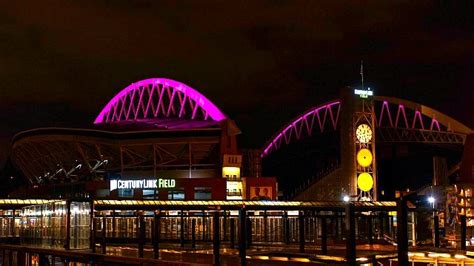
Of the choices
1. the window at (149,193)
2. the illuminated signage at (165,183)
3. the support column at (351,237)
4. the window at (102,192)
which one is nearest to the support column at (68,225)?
the support column at (351,237)

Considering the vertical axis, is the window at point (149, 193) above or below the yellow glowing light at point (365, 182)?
below

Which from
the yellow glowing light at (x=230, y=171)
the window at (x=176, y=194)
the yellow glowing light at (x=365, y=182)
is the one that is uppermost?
the yellow glowing light at (x=230, y=171)

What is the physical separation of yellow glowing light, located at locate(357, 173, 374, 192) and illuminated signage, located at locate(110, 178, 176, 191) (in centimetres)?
2701

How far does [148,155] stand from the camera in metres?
108

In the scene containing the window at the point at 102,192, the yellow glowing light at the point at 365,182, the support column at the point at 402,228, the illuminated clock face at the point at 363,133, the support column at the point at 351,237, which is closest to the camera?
the support column at the point at 402,228

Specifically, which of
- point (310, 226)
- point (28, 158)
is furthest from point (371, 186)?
point (28, 158)

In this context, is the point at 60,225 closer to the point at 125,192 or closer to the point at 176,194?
the point at 176,194

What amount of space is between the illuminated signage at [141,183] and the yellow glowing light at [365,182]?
27.0 meters

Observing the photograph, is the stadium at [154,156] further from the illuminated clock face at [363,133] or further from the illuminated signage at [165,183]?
A: the illuminated clock face at [363,133]

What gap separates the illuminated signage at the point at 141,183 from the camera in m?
91.8

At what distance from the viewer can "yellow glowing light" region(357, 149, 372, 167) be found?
77.6 m

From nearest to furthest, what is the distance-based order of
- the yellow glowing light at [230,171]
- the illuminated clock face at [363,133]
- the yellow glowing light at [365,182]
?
the yellow glowing light at [365,182] → the illuminated clock face at [363,133] → the yellow glowing light at [230,171]

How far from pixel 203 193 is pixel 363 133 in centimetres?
2443

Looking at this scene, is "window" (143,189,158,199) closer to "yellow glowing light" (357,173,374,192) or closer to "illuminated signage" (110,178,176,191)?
"illuminated signage" (110,178,176,191)
